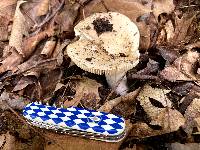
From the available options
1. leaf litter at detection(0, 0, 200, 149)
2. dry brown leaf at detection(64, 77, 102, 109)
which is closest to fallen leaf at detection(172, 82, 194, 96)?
leaf litter at detection(0, 0, 200, 149)

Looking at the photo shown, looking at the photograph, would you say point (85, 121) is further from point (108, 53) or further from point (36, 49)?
point (36, 49)

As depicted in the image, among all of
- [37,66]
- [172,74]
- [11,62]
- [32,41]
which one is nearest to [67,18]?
[32,41]

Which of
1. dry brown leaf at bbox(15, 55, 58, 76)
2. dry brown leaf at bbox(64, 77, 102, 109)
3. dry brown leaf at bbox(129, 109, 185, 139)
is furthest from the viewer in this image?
dry brown leaf at bbox(15, 55, 58, 76)

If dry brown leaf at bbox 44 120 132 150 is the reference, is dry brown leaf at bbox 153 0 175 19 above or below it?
above

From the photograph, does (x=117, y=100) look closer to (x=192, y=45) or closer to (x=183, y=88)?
(x=183, y=88)

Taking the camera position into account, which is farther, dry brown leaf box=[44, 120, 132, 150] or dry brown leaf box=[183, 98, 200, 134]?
dry brown leaf box=[183, 98, 200, 134]

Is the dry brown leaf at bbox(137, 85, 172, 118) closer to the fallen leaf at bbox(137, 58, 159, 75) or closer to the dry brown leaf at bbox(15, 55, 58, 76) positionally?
the fallen leaf at bbox(137, 58, 159, 75)

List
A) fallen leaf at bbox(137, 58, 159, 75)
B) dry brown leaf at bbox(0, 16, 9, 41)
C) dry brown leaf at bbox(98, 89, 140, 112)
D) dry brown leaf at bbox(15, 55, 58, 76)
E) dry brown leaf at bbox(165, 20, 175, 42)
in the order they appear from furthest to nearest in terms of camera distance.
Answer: dry brown leaf at bbox(0, 16, 9, 41) → dry brown leaf at bbox(165, 20, 175, 42) → dry brown leaf at bbox(15, 55, 58, 76) → fallen leaf at bbox(137, 58, 159, 75) → dry brown leaf at bbox(98, 89, 140, 112)
